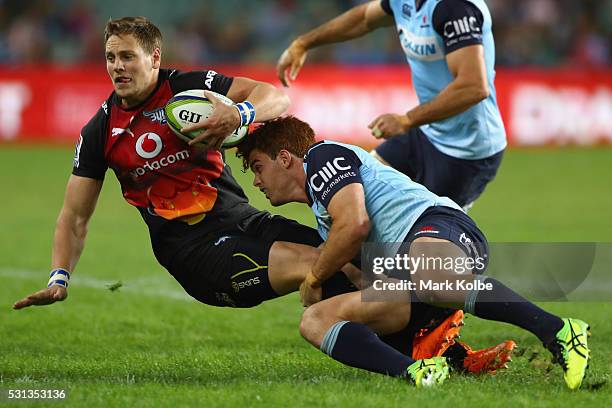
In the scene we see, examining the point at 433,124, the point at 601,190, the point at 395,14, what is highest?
the point at 395,14

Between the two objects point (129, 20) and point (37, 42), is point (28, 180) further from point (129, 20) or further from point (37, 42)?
point (129, 20)

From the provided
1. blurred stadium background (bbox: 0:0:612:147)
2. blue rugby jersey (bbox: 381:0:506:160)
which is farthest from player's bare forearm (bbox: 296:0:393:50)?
blurred stadium background (bbox: 0:0:612:147)

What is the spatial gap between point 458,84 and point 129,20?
6.83 ft

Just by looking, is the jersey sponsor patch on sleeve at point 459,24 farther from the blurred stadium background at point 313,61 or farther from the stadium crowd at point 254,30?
the stadium crowd at point 254,30

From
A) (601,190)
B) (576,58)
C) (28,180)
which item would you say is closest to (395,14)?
(601,190)

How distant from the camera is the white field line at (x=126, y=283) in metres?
8.89

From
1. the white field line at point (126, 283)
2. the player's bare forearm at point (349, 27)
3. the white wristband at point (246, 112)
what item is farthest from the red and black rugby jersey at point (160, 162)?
the white field line at point (126, 283)

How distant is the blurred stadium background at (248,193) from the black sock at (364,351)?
8 centimetres

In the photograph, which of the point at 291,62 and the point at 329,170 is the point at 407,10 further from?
the point at 329,170

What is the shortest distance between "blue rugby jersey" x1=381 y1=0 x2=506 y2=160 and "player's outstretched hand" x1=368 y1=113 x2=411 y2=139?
0.65m

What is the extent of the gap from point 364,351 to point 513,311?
2.43 feet

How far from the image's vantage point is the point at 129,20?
609 centimetres

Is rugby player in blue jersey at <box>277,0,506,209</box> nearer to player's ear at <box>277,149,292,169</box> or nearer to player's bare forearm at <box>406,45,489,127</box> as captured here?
player's bare forearm at <box>406,45,489,127</box>

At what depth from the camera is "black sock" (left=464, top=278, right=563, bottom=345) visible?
524 cm
